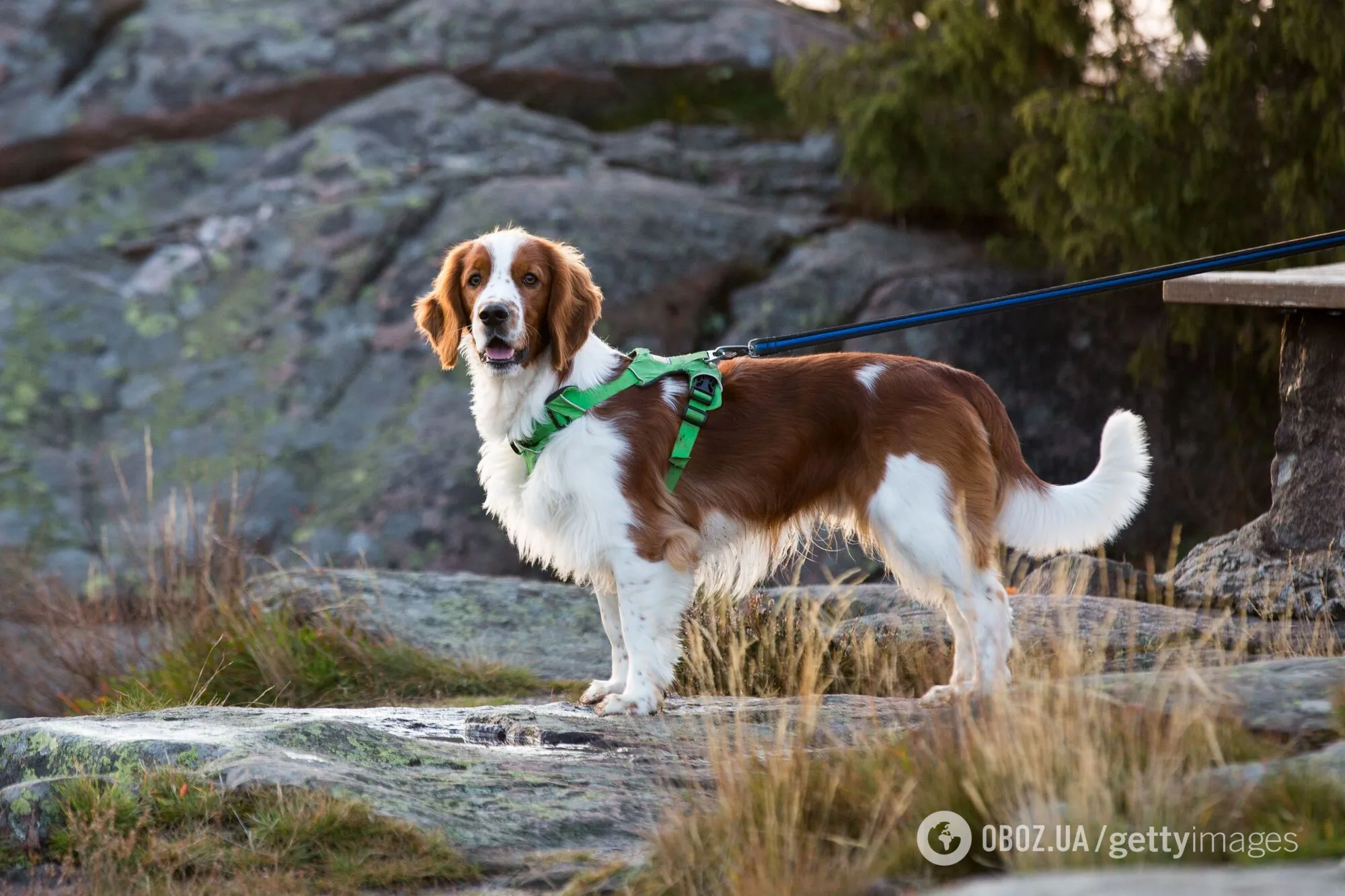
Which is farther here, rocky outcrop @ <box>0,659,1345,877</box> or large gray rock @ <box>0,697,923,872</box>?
large gray rock @ <box>0,697,923,872</box>

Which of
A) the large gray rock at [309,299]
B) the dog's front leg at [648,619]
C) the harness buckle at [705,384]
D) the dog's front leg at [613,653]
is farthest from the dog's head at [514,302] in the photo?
the large gray rock at [309,299]

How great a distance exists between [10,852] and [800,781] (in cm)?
184

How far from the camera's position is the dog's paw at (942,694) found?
4117 millimetres

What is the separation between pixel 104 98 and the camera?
387 inches

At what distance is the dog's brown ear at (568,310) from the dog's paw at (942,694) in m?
1.56

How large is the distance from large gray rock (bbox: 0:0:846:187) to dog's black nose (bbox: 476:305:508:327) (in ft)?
20.2

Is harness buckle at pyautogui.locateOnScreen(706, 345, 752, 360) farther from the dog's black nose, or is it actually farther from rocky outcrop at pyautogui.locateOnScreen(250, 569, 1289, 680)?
rocky outcrop at pyautogui.locateOnScreen(250, 569, 1289, 680)

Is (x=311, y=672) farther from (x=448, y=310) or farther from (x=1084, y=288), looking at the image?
(x=1084, y=288)

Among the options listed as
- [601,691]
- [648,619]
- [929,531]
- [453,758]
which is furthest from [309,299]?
[453,758]

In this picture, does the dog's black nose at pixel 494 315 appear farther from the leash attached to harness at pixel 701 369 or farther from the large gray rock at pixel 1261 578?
the large gray rock at pixel 1261 578

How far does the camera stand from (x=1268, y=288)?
531cm

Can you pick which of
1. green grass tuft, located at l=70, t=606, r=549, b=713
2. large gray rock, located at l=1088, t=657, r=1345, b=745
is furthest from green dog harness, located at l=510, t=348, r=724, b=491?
large gray rock, located at l=1088, t=657, r=1345, b=745

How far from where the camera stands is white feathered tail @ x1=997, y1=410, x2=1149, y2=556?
14.3ft

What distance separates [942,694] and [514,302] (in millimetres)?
1832
